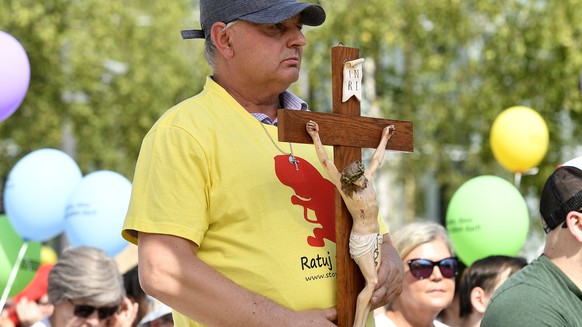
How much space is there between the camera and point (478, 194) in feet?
21.8

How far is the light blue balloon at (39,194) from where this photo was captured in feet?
21.8

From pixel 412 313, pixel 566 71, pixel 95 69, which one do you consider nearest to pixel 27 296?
pixel 412 313

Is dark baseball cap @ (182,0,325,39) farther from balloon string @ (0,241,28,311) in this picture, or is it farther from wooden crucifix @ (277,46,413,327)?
balloon string @ (0,241,28,311)

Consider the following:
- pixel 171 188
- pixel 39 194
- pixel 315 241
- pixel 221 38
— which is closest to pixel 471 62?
pixel 39 194

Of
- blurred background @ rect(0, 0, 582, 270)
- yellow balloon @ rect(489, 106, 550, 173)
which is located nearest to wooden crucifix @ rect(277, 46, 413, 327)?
yellow balloon @ rect(489, 106, 550, 173)

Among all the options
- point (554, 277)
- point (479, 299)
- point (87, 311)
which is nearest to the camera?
point (554, 277)

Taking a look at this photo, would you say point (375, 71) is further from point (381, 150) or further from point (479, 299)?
point (381, 150)

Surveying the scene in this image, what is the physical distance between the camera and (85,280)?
4969mm

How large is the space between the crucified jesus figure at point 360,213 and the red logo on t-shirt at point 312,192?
0.14 m

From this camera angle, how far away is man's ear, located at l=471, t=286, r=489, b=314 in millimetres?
5438

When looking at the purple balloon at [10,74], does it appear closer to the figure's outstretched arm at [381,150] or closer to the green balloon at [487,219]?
the green balloon at [487,219]

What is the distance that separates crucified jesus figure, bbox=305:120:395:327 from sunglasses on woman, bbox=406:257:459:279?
238 centimetres

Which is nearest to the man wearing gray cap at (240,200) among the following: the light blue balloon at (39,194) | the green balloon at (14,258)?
the green balloon at (14,258)

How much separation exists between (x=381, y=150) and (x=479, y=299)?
282 cm
